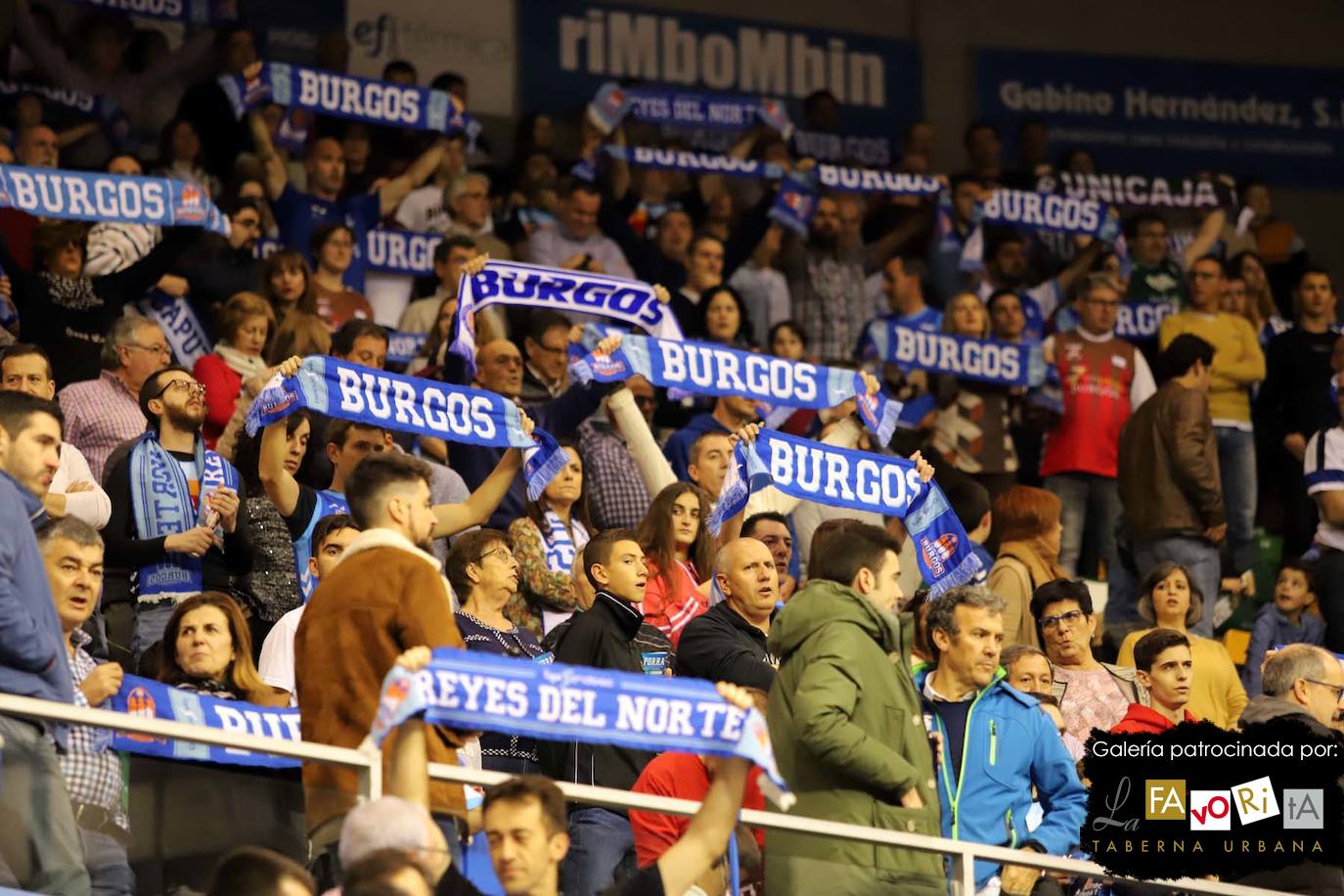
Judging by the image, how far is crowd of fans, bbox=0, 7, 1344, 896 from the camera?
6.17 meters

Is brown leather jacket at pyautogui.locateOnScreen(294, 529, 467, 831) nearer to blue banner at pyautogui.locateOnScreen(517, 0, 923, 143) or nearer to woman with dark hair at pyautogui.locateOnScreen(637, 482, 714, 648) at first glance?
woman with dark hair at pyautogui.locateOnScreen(637, 482, 714, 648)

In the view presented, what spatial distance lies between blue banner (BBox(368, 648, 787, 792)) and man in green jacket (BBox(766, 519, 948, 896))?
796mm

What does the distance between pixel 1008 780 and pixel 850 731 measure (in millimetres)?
1153

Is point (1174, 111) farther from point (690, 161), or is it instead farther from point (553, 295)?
point (553, 295)

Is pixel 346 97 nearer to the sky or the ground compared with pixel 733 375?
nearer to the sky

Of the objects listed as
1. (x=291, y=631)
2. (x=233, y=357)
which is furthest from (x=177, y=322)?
(x=291, y=631)

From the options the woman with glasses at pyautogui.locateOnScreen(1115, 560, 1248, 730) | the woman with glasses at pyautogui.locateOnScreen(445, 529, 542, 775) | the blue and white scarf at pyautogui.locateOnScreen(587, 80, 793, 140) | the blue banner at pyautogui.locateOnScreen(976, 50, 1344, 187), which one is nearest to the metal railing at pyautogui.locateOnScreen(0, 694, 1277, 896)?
the woman with glasses at pyautogui.locateOnScreen(445, 529, 542, 775)

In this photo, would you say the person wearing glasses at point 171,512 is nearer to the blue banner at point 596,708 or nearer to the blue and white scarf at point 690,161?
the blue banner at point 596,708

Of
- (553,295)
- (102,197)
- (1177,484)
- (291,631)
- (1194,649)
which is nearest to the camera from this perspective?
(291,631)

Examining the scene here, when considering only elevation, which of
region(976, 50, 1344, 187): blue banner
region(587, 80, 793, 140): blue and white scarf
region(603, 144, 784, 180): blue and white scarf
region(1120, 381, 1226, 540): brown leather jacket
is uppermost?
region(976, 50, 1344, 187): blue banner

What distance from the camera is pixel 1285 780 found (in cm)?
818

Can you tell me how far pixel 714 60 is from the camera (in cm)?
1783

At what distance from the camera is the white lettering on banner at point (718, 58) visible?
686 inches

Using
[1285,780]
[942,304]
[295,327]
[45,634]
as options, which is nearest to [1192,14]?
[942,304]
